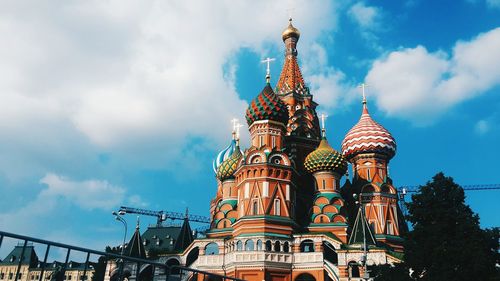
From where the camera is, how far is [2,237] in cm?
1074

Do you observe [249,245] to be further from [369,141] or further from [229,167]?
[369,141]

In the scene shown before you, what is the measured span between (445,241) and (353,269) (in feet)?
41.0

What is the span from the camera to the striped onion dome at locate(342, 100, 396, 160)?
139 ft

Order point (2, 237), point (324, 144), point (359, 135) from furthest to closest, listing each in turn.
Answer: point (359, 135) → point (324, 144) → point (2, 237)

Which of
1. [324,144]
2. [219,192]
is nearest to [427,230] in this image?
[324,144]

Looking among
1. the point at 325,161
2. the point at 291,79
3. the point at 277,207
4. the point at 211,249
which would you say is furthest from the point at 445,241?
the point at 291,79

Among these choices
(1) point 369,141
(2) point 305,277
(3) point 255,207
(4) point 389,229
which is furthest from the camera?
(1) point 369,141

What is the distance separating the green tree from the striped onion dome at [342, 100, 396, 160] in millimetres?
19419

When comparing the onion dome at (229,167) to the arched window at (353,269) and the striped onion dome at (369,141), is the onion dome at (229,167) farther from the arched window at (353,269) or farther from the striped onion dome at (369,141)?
the arched window at (353,269)

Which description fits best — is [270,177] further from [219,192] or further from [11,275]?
[11,275]

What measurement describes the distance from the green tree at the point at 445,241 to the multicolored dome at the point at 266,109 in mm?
Result: 17489

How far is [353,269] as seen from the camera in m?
32.6

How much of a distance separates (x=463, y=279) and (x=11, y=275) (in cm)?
1603

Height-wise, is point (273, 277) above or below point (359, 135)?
below
